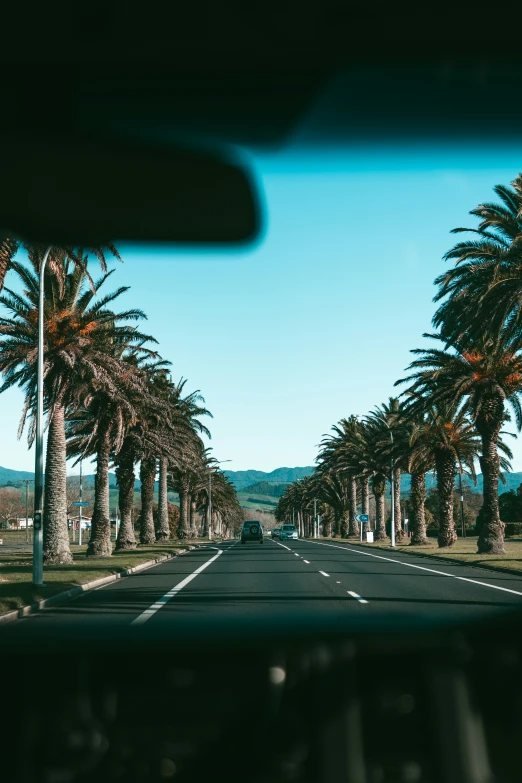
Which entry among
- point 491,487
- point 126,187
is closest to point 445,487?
point 491,487

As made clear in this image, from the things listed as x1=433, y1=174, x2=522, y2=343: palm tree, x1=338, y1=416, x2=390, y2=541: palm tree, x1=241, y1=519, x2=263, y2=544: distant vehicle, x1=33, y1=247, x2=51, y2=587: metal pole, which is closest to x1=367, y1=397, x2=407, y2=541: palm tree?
x1=338, y1=416, x2=390, y2=541: palm tree

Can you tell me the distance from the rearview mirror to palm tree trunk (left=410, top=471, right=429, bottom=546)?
167 feet

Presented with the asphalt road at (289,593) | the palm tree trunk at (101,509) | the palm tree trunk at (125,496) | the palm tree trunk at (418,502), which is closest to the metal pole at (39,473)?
the asphalt road at (289,593)

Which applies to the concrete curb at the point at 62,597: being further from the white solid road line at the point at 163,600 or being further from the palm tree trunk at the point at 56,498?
the palm tree trunk at the point at 56,498

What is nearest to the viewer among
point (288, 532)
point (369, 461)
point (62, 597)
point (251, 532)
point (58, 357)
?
point (62, 597)

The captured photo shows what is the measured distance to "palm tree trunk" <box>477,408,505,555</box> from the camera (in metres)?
37.3

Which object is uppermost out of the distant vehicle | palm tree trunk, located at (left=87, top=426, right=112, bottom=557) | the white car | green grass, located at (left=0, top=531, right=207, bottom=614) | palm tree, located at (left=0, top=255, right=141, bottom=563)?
palm tree, located at (left=0, top=255, right=141, bottom=563)

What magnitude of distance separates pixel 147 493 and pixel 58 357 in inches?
1039

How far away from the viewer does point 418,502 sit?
55.2 metres

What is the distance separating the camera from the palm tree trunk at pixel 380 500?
68.2 meters

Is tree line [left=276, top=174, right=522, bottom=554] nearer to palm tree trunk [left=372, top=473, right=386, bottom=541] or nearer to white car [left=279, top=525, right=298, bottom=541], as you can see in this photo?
palm tree trunk [left=372, top=473, right=386, bottom=541]

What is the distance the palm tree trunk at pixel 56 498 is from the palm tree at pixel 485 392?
1615 cm

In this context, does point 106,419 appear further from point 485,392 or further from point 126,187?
point 126,187

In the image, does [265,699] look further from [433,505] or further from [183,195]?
[433,505]
